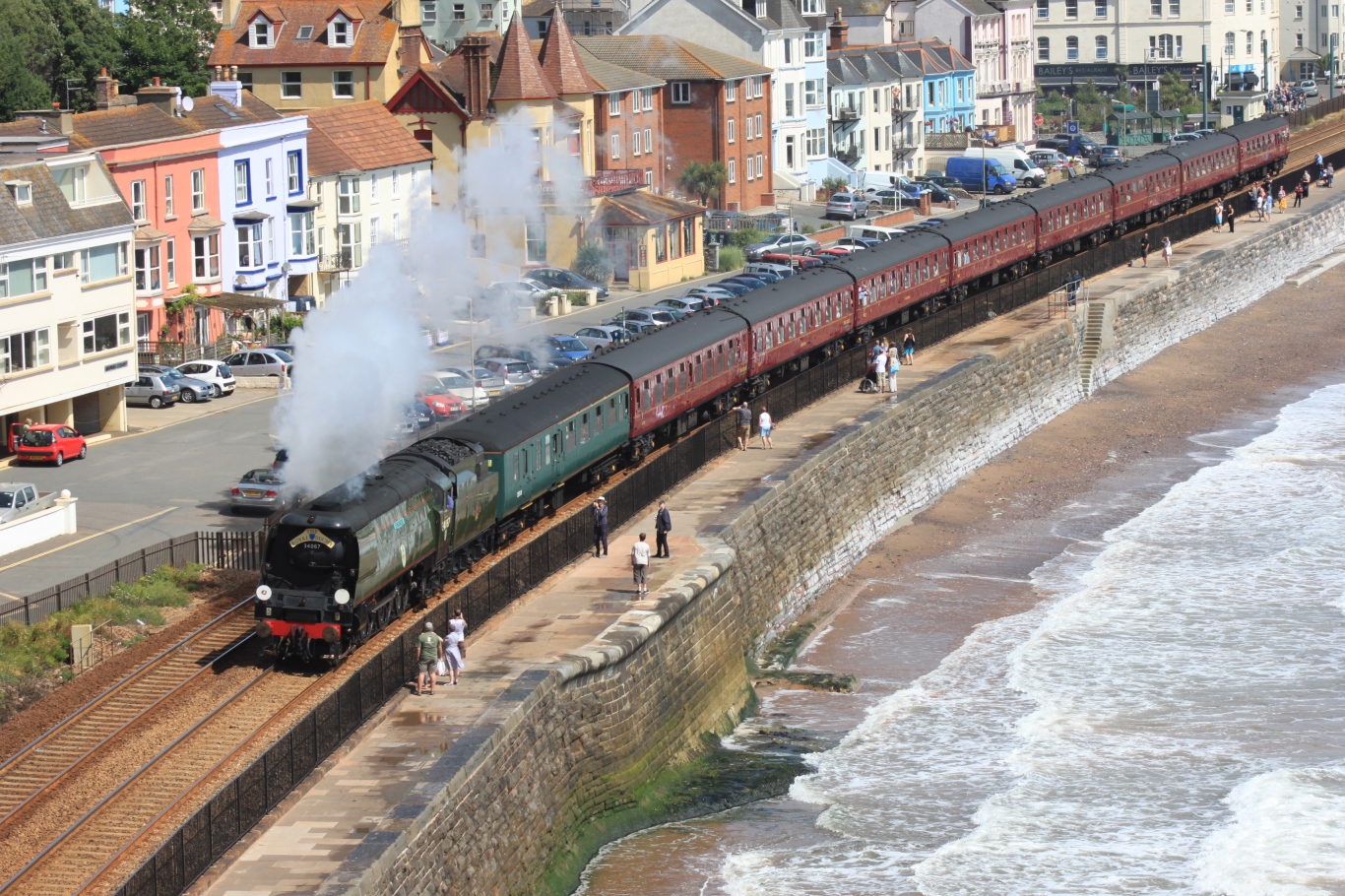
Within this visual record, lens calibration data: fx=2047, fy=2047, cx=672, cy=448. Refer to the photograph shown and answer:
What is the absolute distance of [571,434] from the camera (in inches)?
1608

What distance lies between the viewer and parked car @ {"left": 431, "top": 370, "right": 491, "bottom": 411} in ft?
163

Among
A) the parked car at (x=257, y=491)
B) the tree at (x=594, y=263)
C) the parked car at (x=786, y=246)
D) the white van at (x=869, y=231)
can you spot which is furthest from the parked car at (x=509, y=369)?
the white van at (x=869, y=231)

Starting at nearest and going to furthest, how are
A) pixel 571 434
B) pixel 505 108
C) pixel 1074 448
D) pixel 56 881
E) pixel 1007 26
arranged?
pixel 56 881 → pixel 571 434 → pixel 1074 448 → pixel 505 108 → pixel 1007 26

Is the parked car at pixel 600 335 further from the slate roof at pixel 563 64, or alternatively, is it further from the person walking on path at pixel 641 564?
the person walking on path at pixel 641 564

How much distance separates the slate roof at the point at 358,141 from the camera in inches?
2906

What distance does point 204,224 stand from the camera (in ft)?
216

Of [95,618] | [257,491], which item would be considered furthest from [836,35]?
[95,618]

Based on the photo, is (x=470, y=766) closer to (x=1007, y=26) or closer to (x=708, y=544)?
(x=708, y=544)

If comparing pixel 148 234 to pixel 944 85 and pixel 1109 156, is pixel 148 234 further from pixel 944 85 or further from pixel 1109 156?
pixel 1109 156

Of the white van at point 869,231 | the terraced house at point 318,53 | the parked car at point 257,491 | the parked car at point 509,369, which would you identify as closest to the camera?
the parked car at point 257,491

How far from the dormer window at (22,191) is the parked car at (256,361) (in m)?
10.1

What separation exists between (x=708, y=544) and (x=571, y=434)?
393cm

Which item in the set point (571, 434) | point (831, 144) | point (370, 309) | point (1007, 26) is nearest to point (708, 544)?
point (571, 434)

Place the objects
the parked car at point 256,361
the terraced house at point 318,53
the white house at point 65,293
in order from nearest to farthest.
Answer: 1. the white house at point 65,293
2. the parked car at point 256,361
3. the terraced house at point 318,53
